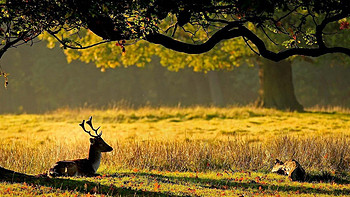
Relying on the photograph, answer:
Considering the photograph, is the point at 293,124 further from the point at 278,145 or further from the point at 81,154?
the point at 81,154

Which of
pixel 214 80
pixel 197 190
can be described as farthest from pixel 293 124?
pixel 214 80

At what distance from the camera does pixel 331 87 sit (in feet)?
173

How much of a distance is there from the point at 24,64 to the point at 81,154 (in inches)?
2119

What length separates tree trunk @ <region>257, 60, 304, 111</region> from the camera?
2823cm

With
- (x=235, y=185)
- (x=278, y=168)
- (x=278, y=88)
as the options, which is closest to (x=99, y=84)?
(x=278, y=88)

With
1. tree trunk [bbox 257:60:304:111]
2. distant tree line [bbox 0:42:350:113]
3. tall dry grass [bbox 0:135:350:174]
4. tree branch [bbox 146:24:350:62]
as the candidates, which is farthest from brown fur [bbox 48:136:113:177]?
distant tree line [bbox 0:42:350:113]

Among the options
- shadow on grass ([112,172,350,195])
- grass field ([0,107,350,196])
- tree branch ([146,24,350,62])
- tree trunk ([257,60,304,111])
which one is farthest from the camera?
tree trunk ([257,60,304,111])

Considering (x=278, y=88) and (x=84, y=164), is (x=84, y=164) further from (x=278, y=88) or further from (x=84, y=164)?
(x=278, y=88)

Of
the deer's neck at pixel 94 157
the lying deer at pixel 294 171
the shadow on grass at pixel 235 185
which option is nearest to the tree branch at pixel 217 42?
the deer's neck at pixel 94 157

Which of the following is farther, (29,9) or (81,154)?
(81,154)

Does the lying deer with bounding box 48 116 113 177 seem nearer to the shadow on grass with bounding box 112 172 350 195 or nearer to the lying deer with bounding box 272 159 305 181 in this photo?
the shadow on grass with bounding box 112 172 350 195

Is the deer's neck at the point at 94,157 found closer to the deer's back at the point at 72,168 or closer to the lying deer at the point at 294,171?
the deer's back at the point at 72,168

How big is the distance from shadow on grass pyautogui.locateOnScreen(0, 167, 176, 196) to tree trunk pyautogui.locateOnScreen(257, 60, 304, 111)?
20.2 meters

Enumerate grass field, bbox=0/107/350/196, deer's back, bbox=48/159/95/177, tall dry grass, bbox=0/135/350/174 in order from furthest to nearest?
tall dry grass, bbox=0/135/350/174 < deer's back, bbox=48/159/95/177 < grass field, bbox=0/107/350/196
